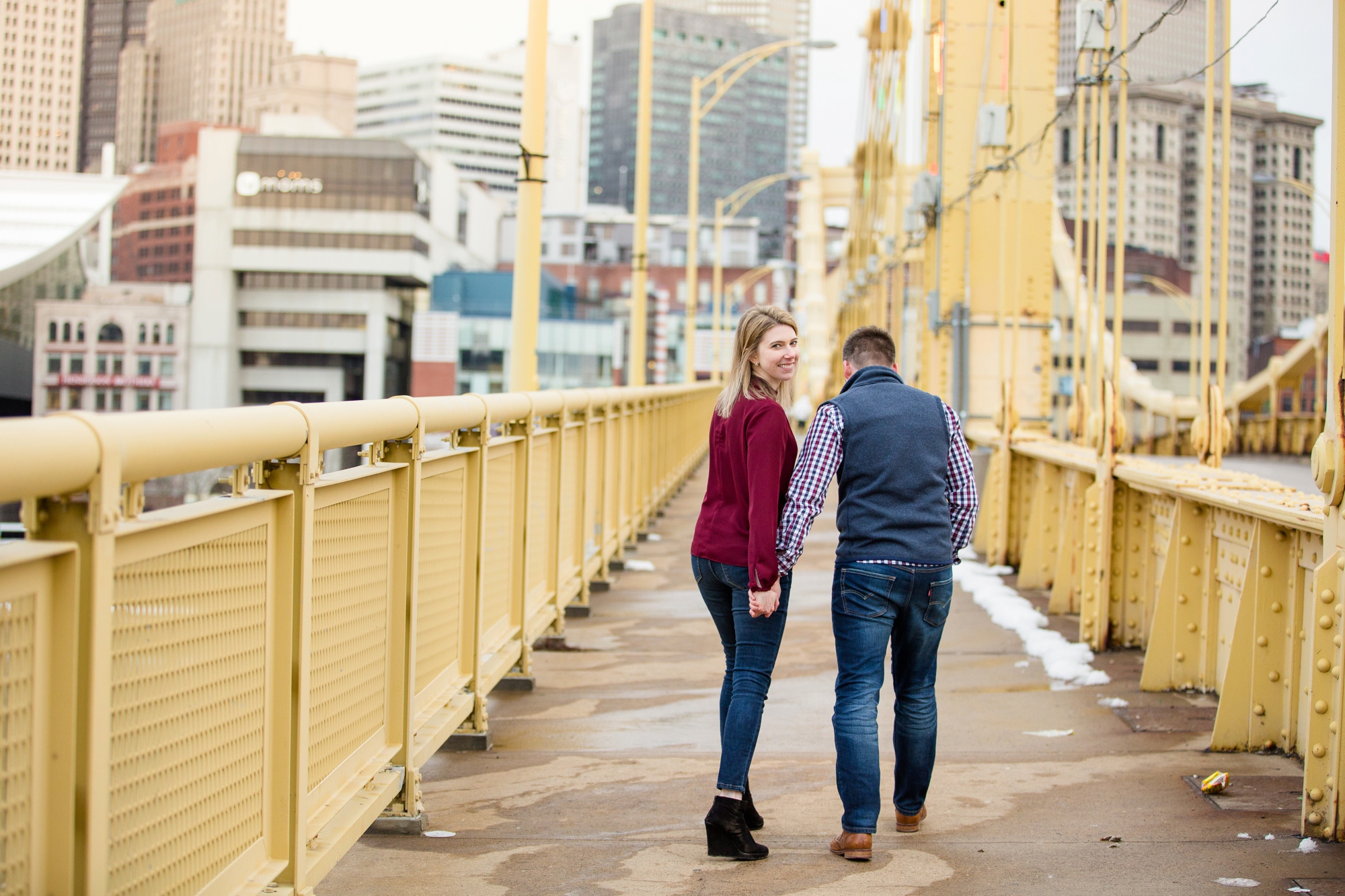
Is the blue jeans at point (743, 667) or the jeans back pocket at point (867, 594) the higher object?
the jeans back pocket at point (867, 594)

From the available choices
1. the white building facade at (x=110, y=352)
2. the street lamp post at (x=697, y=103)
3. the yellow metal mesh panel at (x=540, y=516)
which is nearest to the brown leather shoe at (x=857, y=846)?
the yellow metal mesh panel at (x=540, y=516)

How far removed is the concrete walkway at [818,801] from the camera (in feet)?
13.7

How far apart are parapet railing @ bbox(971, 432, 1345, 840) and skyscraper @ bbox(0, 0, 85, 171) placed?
101ft

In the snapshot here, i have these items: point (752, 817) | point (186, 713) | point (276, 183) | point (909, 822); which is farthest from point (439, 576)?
point (276, 183)

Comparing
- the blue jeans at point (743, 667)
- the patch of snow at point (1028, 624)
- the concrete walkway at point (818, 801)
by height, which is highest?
the blue jeans at point (743, 667)

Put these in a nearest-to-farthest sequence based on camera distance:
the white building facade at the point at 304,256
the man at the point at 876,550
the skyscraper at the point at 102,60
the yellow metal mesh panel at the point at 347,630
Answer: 1. the yellow metal mesh panel at the point at 347,630
2. the man at the point at 876,550
3. the skyscraper at the point at 102,60
4. the white building facade at the point at 304,256

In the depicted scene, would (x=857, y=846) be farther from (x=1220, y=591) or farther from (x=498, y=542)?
(x=1220, y=591)

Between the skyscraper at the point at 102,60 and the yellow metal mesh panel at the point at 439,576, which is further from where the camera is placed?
the skyscraper at the point at 102,60

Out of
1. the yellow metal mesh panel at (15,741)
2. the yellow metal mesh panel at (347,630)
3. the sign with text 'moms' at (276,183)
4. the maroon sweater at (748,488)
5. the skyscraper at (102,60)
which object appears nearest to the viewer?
the yellow metal mesh panel at (15,741)

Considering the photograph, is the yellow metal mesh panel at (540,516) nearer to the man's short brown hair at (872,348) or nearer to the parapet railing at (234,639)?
the parapet railing at (234,639)

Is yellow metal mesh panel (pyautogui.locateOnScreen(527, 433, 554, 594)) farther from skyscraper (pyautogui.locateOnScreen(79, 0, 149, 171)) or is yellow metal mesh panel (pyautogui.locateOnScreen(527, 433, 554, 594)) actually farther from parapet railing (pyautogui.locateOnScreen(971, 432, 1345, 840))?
skyscraper (pyautogui.locateOnScreen(79, 0, 149, 171))

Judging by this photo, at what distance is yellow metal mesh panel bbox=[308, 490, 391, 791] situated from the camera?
11.4 feet

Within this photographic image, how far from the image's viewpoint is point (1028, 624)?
892cm

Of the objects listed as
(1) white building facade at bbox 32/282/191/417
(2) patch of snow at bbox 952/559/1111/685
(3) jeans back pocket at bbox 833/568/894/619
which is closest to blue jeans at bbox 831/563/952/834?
(3) jeans back pocket at bbox 833/568/894/619
